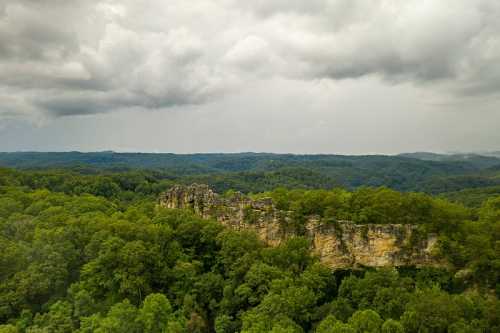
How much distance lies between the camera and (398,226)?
4444 centimetres

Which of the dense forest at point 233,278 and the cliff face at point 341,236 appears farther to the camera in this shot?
the cliff face at point 341,236

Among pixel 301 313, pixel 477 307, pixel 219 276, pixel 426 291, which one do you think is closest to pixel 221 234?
pixel 219 276

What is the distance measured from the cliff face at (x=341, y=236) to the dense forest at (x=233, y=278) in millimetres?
1536

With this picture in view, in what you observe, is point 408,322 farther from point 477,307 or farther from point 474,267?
point 474,267

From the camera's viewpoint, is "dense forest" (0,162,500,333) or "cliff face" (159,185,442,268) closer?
"dense forest" (0,162,500,333)

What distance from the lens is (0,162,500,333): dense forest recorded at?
32969 mm

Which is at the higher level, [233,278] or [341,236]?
[341,236]

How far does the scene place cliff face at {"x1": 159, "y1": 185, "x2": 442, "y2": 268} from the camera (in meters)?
43.7

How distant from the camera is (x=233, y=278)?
4188 cm

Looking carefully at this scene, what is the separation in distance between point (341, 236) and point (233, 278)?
47.1ft

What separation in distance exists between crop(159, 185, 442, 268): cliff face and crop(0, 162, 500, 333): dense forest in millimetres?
1536

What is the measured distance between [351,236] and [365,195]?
704cm

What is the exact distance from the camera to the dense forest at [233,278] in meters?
33.0

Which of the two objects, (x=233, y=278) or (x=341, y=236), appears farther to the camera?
(x=341, y=236)
